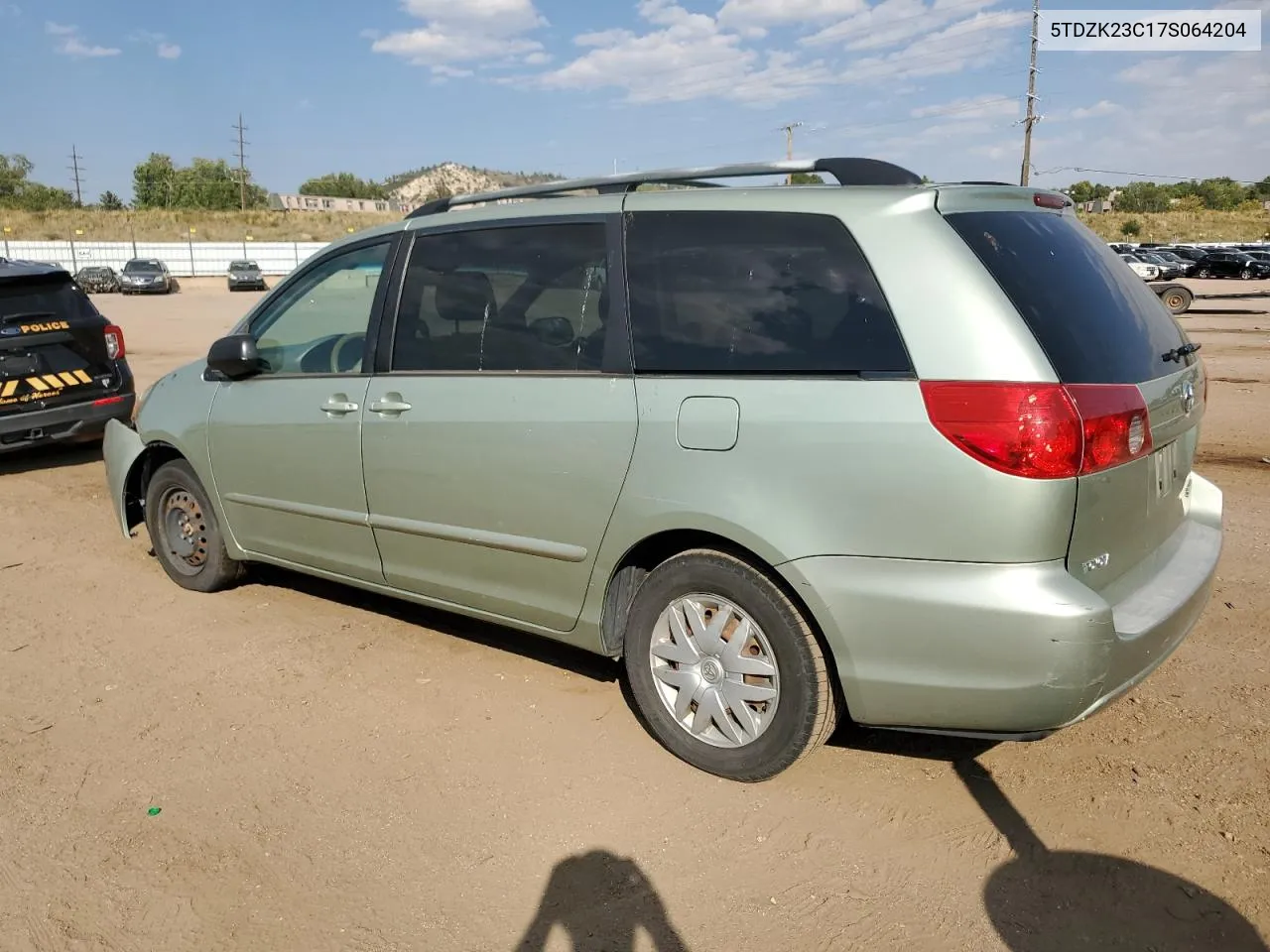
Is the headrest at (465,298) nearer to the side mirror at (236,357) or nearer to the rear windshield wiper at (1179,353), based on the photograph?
the side mirror at (236,357)

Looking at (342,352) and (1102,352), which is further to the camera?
(342,352)

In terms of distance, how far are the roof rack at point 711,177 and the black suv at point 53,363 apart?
17.2ft

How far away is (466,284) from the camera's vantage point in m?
3.90

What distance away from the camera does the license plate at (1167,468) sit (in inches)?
117

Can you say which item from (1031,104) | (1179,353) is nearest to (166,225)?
(1031,104)

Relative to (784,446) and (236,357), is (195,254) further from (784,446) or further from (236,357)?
(784,446)

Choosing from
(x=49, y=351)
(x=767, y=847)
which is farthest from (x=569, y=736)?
(x=49, y=351)

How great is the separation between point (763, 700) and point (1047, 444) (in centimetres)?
116

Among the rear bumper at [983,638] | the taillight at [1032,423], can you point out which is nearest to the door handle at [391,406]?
the rear bumper at [983,638]

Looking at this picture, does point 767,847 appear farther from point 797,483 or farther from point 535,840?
point 797,483

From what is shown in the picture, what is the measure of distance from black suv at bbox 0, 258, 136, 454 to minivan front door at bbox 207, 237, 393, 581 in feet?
13.4

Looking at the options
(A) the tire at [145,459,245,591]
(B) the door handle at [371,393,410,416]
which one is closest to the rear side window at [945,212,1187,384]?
(B) the door handle at [371,393,410,416]

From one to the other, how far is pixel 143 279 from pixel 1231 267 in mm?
45992

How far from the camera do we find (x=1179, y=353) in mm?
3252
